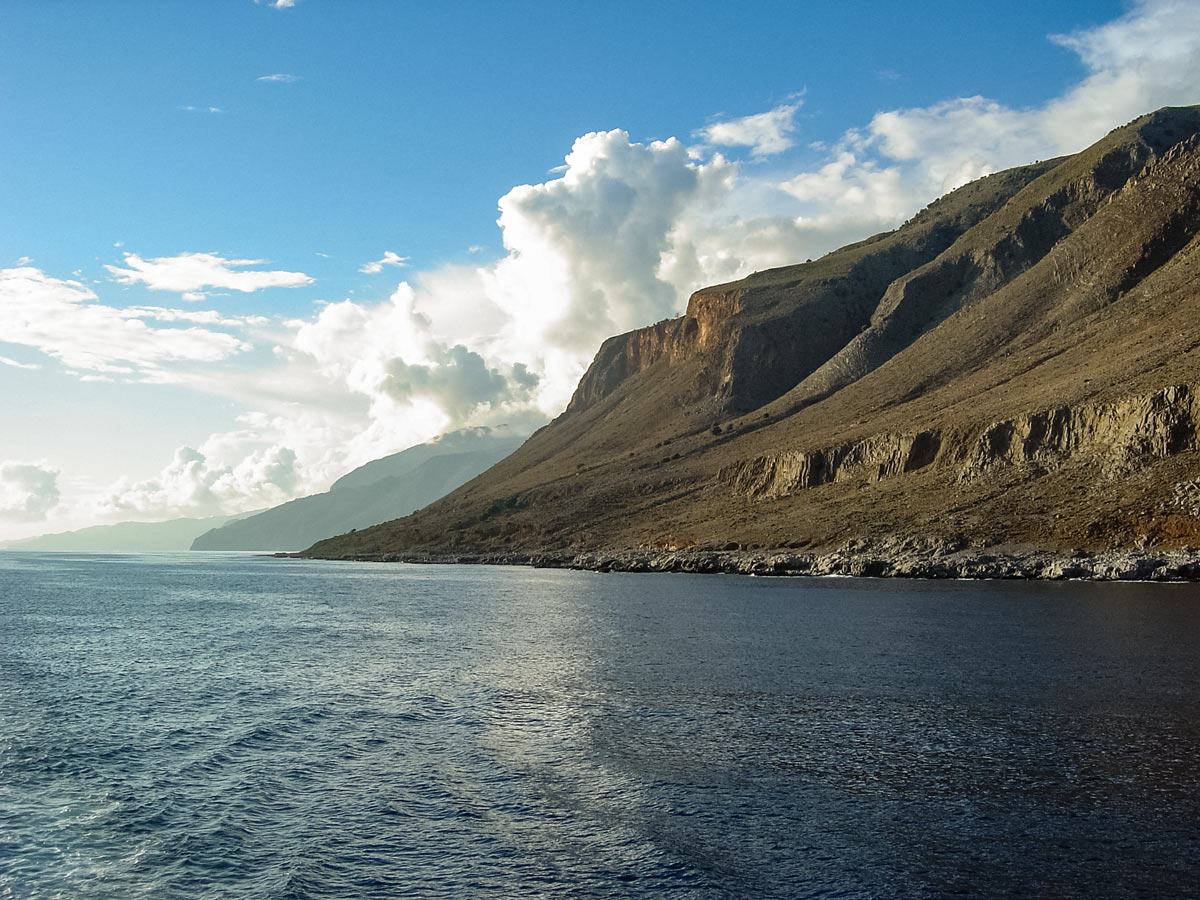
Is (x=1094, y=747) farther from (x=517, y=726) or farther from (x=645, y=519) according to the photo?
(x=645, y=519)

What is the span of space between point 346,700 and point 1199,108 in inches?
6566

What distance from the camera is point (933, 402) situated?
107000 mm

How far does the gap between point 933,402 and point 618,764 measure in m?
98.6

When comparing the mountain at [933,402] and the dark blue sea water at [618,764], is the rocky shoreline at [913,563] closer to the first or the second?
the mountain at [933,402]

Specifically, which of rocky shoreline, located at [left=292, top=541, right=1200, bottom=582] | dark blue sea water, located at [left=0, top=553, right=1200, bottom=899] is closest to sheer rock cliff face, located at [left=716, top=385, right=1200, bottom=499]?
rocky shoreline, located at [left=292, top=541, right=1200, bottom=582]

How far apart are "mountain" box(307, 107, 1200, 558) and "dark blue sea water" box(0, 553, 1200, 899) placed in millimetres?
37552

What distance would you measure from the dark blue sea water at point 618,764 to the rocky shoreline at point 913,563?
69.3 ft

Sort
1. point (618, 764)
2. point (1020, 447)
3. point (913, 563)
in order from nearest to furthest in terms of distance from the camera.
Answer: point (618, 764) → point (913, 563) → point (1020, 447)

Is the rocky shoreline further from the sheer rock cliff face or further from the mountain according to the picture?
the sheer rock cliff face

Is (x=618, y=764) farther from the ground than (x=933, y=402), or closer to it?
closer to it

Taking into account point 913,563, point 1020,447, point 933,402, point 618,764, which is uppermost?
point 933,402

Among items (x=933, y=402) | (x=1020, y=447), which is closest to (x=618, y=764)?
(x=1020, y=447)

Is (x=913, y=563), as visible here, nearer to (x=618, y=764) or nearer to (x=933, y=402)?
(x=933, y=402)

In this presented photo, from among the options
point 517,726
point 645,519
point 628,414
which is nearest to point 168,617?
point 517,726
